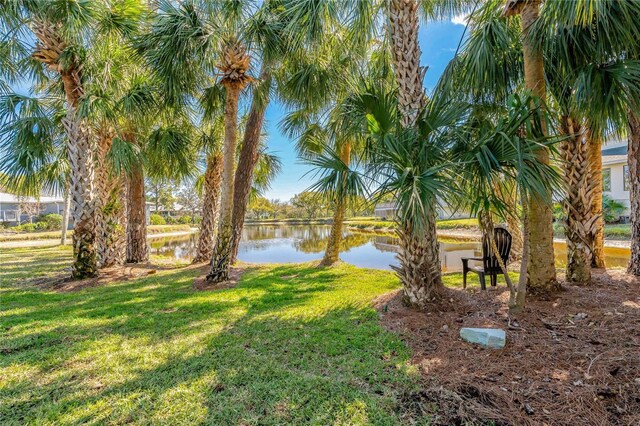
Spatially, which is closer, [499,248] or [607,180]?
[499,248]

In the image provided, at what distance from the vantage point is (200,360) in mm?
2869

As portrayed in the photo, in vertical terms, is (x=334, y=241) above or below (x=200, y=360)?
above

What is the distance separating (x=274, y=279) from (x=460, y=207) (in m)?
4.50

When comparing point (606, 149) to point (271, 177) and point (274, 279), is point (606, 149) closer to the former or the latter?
point (271, 177)

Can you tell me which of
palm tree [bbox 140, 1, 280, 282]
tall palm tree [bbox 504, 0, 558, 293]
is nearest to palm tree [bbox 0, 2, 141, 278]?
palm tree [bbox 140, 1, 280, 282]

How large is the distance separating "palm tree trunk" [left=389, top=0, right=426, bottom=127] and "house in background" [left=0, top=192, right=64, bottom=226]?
28.9m

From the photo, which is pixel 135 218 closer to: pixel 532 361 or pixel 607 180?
pixel 532 361

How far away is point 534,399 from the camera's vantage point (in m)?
2.17

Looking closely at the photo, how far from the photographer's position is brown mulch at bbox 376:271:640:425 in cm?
205

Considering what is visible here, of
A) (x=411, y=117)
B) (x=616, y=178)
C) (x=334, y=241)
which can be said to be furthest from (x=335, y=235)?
(x=616, y=178)

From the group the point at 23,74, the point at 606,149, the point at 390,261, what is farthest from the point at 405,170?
the point at 606,149

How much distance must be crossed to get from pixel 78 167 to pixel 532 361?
8.28 meters

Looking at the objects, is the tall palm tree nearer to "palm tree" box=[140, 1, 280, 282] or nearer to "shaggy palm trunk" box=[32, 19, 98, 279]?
"palm tree" box=[140, 1, 280, 282]

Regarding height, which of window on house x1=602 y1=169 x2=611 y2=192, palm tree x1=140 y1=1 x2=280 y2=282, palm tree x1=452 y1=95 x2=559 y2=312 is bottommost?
palm tree x1=452 y1=95 x2=559 y2=312
